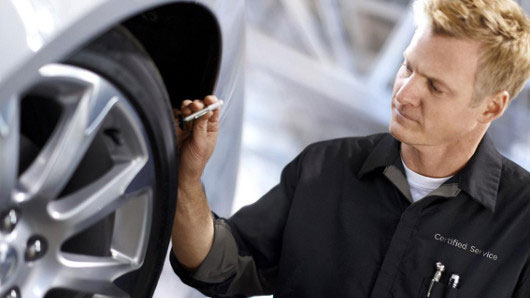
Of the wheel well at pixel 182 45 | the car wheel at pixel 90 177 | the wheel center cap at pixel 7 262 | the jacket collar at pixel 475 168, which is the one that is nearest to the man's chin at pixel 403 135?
the jacket collar at pixel 475 168

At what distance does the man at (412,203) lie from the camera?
1.54 m

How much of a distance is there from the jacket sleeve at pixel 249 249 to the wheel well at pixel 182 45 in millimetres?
341

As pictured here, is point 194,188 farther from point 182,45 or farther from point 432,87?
point 432,87

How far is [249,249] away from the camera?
1.71 m

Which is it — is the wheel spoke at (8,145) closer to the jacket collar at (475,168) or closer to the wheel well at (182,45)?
the wheel well at (182,45)

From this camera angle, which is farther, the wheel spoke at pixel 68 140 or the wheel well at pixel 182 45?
the wheel well at pixel 182 45

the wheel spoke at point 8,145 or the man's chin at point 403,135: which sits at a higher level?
the wheel spoke at point 8,145

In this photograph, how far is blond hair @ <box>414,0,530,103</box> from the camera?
1531 millimetres

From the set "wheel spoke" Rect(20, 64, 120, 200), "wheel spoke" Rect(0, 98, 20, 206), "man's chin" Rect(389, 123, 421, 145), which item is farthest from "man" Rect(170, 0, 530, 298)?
"wheel spoke" Rect(0, 98, 20, 206)

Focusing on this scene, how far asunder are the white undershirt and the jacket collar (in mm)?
23

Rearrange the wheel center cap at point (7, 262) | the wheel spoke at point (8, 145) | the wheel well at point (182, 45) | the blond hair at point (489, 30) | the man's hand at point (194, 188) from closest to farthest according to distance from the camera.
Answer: the wheel spoke at point (8, 145)
the wheel center cap at point (7, 262)
the wheel well at point (182, 45)
the man's hand at point (194, 188)
the blond hair at point (489, 30)

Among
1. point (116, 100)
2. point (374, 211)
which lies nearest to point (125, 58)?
point (116, 100)

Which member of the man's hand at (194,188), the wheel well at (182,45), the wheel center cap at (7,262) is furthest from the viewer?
the man's hand at (194,188)

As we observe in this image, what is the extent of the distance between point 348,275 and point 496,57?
54 centimetres
